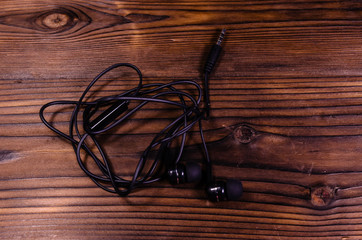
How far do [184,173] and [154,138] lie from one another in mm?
93

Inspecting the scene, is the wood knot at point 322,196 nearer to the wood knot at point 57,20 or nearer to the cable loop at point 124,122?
the cable loop at point 124,122

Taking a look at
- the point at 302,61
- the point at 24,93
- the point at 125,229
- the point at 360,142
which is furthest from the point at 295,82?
the point at 24,93

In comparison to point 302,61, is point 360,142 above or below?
below

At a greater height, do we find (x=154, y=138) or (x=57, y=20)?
(x=57, y=20)

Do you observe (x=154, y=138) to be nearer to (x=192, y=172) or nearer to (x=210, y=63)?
(x=192, y=172)

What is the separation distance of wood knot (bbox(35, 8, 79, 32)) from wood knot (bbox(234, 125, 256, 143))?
46 centimetres

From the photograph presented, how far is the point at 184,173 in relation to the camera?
583mm

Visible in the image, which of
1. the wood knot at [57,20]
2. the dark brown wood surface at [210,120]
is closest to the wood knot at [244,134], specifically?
the dark brown wood surface at [210,120]

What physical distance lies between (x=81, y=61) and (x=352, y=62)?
619 millimetres

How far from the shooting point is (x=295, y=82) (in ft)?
2.19

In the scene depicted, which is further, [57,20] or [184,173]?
[57,20]

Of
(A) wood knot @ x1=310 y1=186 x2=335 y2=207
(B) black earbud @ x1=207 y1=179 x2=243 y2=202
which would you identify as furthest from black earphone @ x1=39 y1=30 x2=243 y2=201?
(A) wood knot @ x1=310 y1=186 x2=335 y2=207

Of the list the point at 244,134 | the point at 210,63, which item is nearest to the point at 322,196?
the point at 244,134

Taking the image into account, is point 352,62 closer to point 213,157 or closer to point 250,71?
point 250,71
